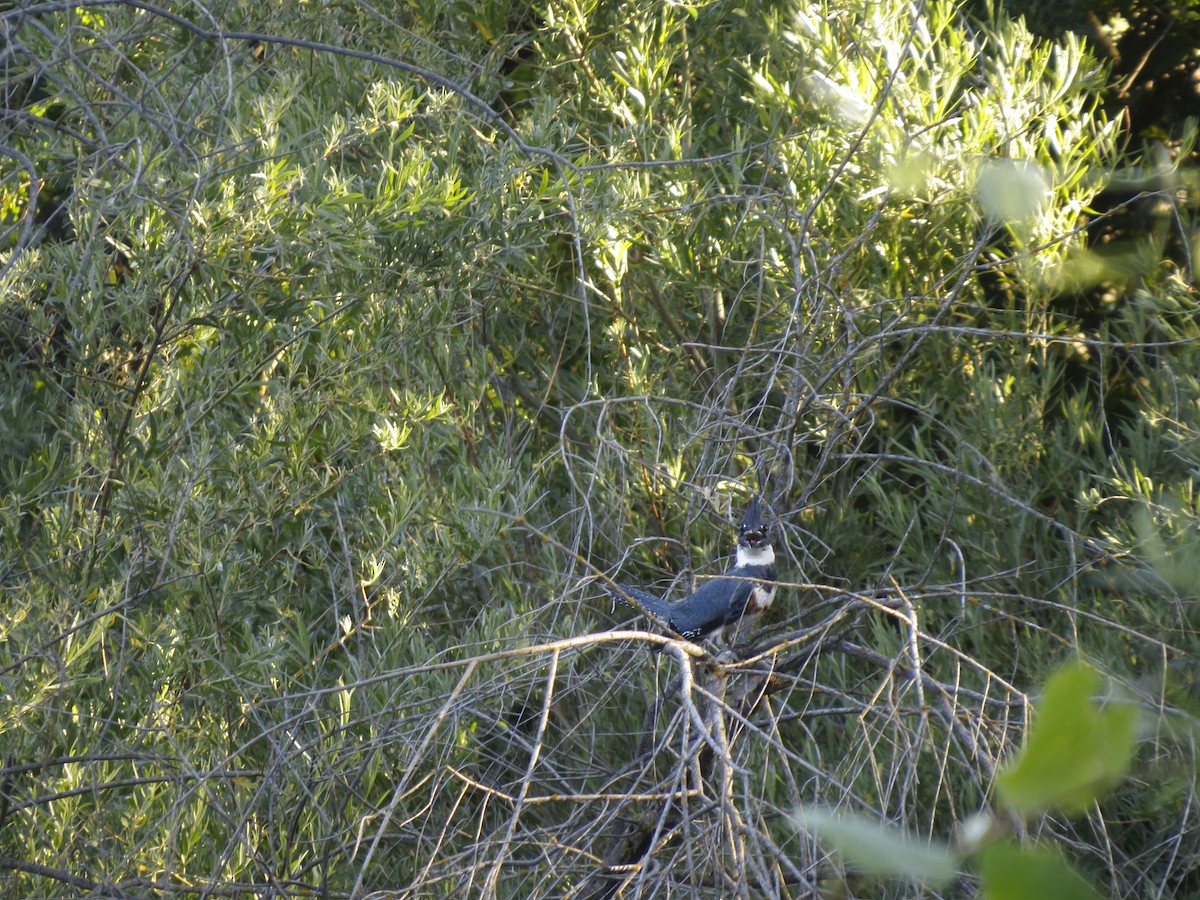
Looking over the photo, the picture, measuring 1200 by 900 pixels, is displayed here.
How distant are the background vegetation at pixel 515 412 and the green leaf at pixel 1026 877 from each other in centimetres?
217

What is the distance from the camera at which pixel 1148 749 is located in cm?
318

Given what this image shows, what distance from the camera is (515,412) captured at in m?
4.95

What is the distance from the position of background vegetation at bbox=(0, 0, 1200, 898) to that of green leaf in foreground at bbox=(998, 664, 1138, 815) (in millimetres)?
2172

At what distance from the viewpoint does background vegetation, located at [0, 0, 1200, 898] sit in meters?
3.25

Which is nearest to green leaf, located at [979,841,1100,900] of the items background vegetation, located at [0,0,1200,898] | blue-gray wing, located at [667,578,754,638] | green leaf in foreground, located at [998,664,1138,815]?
green leaf in foreground, located at [998,664,1138,815]

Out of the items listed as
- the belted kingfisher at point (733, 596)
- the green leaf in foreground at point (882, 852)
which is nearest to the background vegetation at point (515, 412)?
the belted kingfisher at point (733, 596)

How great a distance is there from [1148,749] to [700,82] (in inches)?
126

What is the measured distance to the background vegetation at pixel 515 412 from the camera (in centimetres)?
325

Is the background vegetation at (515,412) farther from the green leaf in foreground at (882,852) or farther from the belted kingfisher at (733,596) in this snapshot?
the green leaf in foreground at (882,852)

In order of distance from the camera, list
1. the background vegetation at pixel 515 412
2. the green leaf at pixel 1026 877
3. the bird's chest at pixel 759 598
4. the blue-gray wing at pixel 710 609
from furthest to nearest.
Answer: the blue-gray wing at pixel 710 609
the bird's chest at pixel 759 598
the background vegetation at pixel 515 412
the green leaf at pixel 1026 877

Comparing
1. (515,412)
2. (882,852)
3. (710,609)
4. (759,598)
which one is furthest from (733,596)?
(882,852)

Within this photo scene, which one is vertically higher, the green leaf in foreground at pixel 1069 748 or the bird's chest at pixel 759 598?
the green leaf in foreground at pixel 1069 748

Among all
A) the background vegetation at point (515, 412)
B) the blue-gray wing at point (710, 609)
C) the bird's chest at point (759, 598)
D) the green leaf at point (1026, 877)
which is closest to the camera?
the green leaf at point (1026, 877)

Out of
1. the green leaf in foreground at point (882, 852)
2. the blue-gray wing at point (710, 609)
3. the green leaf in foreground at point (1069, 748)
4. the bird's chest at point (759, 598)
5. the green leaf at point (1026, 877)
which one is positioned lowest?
the blue-gray wing at point (710, 609)
